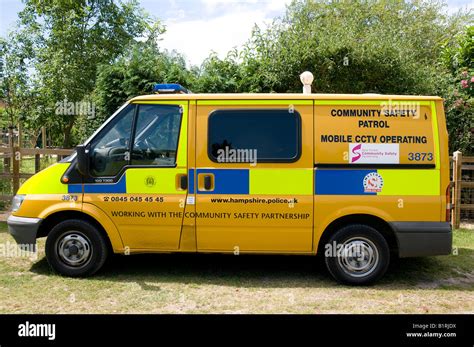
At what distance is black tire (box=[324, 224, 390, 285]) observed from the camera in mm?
5043

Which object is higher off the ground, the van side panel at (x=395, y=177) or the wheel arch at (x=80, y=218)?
the van side panel at (x=395, y=177)

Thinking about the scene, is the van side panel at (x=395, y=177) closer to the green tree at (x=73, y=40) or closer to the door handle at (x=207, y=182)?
the door handle at (x=207, y=182)

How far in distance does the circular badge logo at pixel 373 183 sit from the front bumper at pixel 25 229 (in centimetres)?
388

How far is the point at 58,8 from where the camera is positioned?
2100 centimetres

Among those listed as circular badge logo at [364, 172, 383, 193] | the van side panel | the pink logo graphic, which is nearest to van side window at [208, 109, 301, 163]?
the van side panel

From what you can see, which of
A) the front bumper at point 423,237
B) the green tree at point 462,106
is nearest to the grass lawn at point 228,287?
the front bumper at point 423,237

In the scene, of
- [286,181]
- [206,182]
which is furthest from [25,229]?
[286,181]

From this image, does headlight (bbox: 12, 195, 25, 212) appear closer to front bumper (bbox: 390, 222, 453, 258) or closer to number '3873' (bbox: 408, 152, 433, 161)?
front bumper (bbox: 390, 222, 453, 258)

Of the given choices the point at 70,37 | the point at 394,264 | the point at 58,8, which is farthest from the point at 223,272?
the point at 58,8

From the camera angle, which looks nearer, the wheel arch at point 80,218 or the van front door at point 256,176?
the van front door at point 256,176

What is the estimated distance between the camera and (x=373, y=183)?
4.97 metres

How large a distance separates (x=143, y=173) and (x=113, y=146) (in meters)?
0.50

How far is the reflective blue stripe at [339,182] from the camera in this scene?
4977mm
